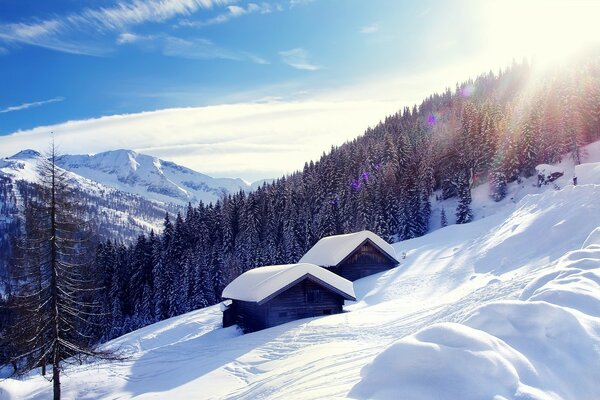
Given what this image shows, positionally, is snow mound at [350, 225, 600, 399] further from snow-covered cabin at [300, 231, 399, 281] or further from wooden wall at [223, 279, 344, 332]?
snow-covered cabin at [300, 231, 399, 281]

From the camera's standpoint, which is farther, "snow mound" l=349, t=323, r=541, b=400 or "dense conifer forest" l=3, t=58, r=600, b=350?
"dense conifer forest" l=3, t=58, r=600, b=350

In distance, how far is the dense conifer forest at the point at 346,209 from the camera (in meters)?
63.4

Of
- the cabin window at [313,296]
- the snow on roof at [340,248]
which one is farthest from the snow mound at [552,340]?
the snow on roof at [340,248]

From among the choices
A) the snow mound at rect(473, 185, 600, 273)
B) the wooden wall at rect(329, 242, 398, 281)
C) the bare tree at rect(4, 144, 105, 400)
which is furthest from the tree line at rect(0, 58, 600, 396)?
the bare tree at rect(4, 144, 105, 400)

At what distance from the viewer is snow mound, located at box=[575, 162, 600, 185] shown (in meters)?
39.7

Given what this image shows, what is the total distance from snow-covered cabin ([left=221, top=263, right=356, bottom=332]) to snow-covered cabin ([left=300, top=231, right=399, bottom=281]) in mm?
10287

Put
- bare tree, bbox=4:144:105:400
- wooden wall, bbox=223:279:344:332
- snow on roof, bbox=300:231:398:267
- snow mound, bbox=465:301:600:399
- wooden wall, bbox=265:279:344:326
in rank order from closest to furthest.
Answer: snow mound, bbox=465:301:600:399, bare tree, bbox=4:144:105:400, wooden wall, bbox=223:279:344:332, wooden wall, bbox=265:279:344:326, snow on roof, bbox=300:231:398:267

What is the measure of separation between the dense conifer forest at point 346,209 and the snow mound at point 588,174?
734 inches

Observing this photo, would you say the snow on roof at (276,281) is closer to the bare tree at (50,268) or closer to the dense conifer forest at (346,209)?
the bare tree at (50,268)

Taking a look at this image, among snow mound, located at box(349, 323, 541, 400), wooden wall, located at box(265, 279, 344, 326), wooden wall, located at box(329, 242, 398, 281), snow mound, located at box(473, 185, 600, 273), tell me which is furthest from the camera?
wooden wall, located at box(329, 242, 398, 281)

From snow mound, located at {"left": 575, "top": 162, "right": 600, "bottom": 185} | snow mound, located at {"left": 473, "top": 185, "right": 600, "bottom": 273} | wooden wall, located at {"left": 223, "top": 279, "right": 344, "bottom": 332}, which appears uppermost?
snow mound, located at {"left": 575, "top": 162, "right": 600, "bottom": 185}

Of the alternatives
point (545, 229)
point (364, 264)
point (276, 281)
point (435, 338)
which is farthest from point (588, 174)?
point (435, 338)

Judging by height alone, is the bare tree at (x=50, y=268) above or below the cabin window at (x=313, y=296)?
above

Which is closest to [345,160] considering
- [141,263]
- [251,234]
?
[251,234]
